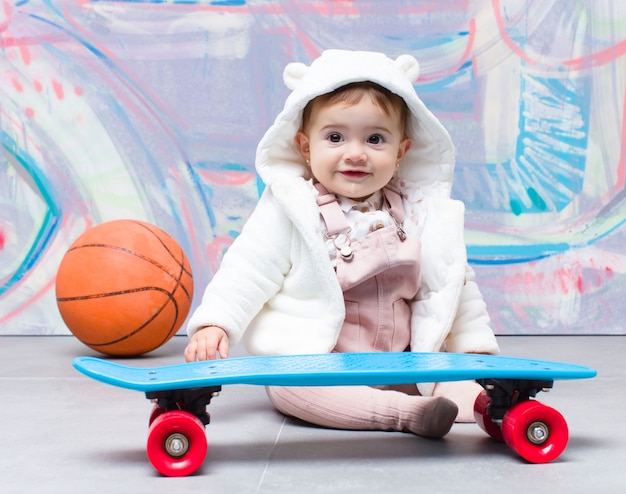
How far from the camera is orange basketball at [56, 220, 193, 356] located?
290 centimetres

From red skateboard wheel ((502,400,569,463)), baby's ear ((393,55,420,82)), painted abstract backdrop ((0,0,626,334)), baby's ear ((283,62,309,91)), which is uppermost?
painted abstract backdrop ((0,0,626,334))

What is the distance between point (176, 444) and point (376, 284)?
75 cm

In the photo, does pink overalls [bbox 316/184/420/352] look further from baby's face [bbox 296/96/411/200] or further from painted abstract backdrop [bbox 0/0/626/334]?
painted abstract backdrop [bbox 0/0/626/334]

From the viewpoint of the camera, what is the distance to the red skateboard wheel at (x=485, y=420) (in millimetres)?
1711

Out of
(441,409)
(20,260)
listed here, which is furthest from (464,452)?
(20,260)

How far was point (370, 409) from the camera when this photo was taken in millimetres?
1826

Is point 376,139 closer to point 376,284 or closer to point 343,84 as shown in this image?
point 343,84

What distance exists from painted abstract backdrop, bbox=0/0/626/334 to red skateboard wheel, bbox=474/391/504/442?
201cm

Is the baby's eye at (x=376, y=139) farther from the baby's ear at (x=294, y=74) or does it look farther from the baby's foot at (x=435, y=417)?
the baby's foot at (x=435, y=417)

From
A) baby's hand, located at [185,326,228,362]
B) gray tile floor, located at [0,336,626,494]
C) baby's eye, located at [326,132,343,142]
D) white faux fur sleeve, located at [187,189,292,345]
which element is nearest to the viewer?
gray tile floor, located at [0,336,626,494]

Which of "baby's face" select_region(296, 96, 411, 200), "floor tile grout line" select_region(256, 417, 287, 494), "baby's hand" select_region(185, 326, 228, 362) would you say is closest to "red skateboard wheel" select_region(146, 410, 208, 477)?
"floor tile grout line" select_region(256, 417, 287, 494)

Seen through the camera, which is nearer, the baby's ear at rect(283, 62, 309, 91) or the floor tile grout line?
the floor tile grout line

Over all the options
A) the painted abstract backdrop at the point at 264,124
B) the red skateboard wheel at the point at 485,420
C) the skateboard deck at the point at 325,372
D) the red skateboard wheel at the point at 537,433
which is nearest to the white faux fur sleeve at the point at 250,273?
the skateboard deck at the point at 325,372

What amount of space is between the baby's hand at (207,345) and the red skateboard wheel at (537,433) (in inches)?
25.4
